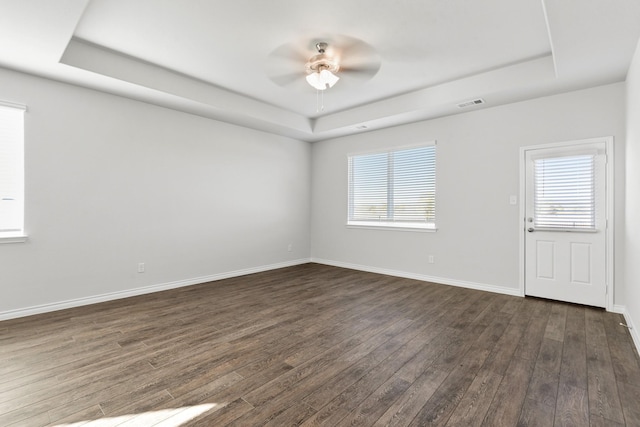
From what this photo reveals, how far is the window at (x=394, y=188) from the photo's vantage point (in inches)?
203

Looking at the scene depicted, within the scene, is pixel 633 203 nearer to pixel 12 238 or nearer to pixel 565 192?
pixel 565 192

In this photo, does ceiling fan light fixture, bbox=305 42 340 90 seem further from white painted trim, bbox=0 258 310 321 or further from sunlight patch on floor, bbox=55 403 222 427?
white painted trim, bbox=0 258 310 321

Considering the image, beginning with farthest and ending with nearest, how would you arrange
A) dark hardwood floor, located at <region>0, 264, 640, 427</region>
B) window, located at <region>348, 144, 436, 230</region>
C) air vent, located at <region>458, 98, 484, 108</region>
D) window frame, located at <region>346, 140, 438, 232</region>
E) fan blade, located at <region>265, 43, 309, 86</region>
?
1. window, located at <region>348, 144, 436, 230</region>
2. window frame, located at <region>346, 140, 438, 232</region>
3. air vent, located at <region>458, 98, 484, 108</region>
4. fan blade, located at <region>265, 43, 309, 86</region>
5. dark hardwood floor, located at <region>0, 264, 640, 427</region>

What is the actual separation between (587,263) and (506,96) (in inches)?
91.4

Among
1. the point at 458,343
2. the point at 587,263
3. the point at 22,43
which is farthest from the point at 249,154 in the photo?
the point at 587,263

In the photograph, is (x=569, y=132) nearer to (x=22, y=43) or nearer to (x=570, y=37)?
(x=570, y=37)

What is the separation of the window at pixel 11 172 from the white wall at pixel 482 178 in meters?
4.93

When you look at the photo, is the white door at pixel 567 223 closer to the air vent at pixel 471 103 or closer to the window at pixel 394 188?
the air vent at pixel 471 103

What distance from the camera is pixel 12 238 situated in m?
3.28

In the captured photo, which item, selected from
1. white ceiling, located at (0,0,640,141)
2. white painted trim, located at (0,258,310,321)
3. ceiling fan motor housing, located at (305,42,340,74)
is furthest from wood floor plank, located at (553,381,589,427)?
white painted trim, located at (0,258,310,321)

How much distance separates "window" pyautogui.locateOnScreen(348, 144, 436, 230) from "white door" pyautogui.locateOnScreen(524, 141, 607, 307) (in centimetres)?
140

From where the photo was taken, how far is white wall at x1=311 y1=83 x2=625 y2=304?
147 inches

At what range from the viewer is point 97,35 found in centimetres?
302

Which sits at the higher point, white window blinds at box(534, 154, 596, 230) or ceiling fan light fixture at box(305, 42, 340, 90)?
ceiling fan light fixture at box(305, 42, 340, 90)
